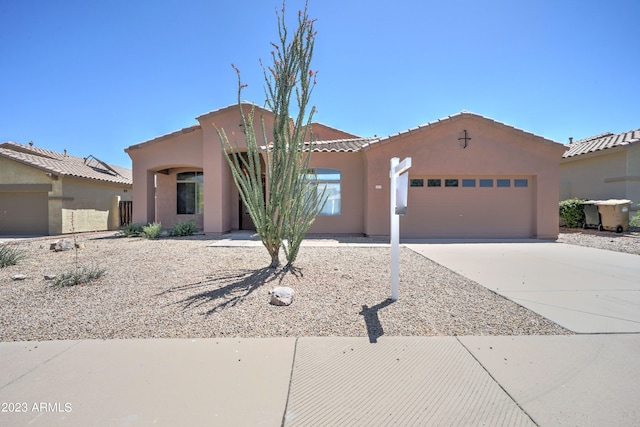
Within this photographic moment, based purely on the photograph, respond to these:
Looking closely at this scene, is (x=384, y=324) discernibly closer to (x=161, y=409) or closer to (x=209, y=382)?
(x=209, y=382)

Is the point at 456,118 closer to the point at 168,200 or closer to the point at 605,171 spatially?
the point at 605,171

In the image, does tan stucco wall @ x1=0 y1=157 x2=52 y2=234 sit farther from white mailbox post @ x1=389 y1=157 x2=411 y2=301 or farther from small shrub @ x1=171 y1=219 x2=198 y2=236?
white mailbox post @ x1=389 y1=157 x2=411 y2=301

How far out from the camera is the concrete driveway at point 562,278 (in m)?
3.95

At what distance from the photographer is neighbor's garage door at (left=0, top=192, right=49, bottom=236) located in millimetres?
15047

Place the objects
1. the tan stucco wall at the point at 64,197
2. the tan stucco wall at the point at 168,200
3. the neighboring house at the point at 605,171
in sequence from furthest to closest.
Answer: the tan stucco wall at the point at 168,200 → the tan stucco wall at the point at 64,197 → the neighboring house at the point at 605,171

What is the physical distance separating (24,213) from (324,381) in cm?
1963

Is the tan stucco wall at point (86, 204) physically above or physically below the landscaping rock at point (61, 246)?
above

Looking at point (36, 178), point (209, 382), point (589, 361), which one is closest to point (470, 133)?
point (589, 361)

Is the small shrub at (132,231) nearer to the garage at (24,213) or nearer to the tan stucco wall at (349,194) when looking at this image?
the garage at (24,213)

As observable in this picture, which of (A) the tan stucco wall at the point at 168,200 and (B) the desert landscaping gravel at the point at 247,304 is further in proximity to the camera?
(A) the tan stucco wall at the point at 168,200

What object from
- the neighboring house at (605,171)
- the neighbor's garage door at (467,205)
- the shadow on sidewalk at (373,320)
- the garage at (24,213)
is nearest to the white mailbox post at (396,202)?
the shadow on sidewalk at (373,320)

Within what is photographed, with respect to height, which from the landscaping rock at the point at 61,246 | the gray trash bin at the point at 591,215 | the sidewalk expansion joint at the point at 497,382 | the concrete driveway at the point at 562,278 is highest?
the gray trash bin at the point at 591,215

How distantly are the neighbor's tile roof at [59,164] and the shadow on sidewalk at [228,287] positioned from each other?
45.8ft

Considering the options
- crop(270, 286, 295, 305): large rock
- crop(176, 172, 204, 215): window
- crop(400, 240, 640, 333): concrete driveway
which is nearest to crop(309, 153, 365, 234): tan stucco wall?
crop(400, 240, 640, 333): concrete driveway
